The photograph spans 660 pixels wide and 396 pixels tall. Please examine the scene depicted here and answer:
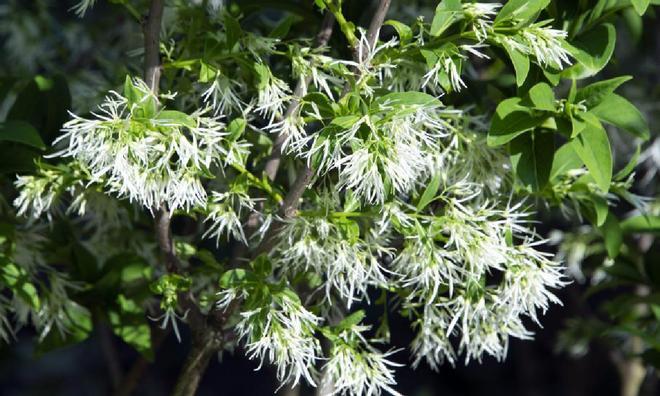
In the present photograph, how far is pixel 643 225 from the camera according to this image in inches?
43.9

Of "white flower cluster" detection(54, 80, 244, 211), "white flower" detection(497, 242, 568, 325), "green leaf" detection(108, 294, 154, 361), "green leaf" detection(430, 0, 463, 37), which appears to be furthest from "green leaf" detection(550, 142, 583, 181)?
"green leaf" detection(108, 294, 154, 361)

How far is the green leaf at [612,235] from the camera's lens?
3.33ft

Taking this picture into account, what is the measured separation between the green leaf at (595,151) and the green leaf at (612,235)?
8.4 inches

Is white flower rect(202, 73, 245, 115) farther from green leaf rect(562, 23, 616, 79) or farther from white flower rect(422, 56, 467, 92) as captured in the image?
green leaf rect(562, 23, 616, 79)

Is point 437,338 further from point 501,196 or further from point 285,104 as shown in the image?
point 285,104

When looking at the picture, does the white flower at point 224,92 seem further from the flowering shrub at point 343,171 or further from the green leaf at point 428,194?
the green leaf at point 428,194

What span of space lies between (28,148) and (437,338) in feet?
1.49

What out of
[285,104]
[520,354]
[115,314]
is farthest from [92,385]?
[285,104]

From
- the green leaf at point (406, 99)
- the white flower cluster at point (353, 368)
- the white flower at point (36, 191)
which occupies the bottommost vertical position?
the white flower cluster at point (353, 368)

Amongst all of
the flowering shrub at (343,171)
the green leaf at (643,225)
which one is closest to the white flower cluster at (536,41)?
the flowering shrub at (343,171)

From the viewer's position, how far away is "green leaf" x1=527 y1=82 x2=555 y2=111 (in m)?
0.82

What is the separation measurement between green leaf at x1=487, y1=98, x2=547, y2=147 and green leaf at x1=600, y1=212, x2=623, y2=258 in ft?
0.75

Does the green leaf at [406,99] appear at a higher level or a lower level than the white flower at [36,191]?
higher

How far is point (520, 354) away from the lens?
95.1 inches
